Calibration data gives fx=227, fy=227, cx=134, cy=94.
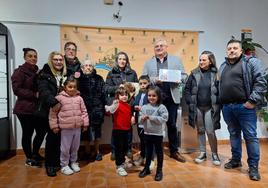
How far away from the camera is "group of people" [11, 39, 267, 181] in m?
2.28

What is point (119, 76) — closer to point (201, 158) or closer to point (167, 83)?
point (167, 83)

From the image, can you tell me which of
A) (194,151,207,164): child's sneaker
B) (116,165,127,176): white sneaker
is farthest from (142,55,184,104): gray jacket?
(116,165,127,176): white sneaker

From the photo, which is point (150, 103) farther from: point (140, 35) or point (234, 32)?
point (234, 32)

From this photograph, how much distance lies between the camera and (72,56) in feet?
8.65

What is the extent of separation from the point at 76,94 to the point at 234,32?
2.78 metres

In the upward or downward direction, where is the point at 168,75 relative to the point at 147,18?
downward

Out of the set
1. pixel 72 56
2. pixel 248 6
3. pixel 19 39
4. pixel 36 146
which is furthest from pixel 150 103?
pixel 248 6

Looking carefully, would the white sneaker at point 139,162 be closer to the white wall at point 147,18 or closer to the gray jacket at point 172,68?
the gray jacket at point 172,68

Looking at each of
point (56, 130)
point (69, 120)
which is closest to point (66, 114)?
point (69, 120)

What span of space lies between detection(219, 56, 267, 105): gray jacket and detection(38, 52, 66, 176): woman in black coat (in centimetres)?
189

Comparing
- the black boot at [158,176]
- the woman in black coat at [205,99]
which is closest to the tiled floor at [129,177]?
the black boot at [158,176]

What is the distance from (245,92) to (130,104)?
118cm

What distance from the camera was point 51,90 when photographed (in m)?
2.38

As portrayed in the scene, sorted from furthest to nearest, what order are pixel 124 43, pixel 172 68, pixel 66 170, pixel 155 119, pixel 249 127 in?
1. pixel 124 43
2. pixel 172 68
3. pixel 66 170
4. pixel 249 127
5. pixel 155 119
